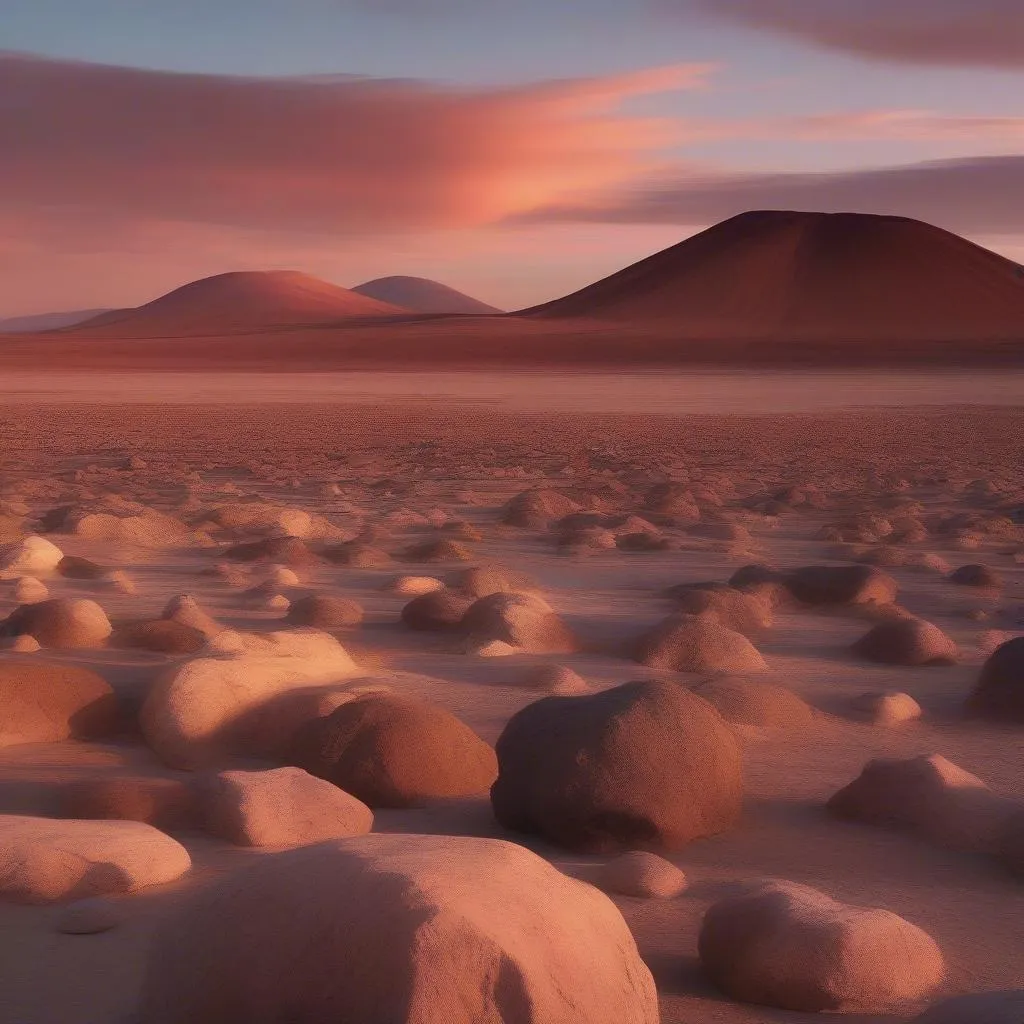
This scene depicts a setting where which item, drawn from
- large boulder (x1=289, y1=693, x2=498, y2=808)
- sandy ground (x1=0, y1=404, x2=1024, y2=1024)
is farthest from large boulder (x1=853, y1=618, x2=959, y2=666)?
large boulder (x1=289, y1=693, x2=498, y2=808)

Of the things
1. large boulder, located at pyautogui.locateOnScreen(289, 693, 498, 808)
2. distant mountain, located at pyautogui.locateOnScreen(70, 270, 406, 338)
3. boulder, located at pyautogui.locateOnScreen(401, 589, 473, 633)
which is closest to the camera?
large boulder, located at pyautogui.locateOnScreen(289, 693, 498, 808)

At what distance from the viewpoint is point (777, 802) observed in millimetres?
2898

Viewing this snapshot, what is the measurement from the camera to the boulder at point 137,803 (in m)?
2.59

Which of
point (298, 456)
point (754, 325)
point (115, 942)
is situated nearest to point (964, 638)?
point (115, 942)

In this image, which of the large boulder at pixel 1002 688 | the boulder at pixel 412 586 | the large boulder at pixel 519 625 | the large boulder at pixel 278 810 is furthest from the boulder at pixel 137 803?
the boulder at pixel 412 586

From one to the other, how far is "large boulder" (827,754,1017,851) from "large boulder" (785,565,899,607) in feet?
6.79

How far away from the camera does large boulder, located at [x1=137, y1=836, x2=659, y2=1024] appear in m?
1.59

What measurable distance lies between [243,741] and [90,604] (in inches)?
48.7

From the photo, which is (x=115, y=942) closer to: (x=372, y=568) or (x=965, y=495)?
(x=372, y=568)

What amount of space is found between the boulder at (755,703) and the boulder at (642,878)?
1.04 m

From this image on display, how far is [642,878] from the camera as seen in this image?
2.35 meters

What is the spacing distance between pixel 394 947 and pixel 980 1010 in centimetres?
77

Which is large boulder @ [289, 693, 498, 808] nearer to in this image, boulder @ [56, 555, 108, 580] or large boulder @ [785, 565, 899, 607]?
large boulder @ [785, 565, 899, 607]

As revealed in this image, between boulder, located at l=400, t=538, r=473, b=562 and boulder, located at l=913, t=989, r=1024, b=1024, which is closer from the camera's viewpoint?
boulder, located at l=913, t=989, r=1024, b=1024
